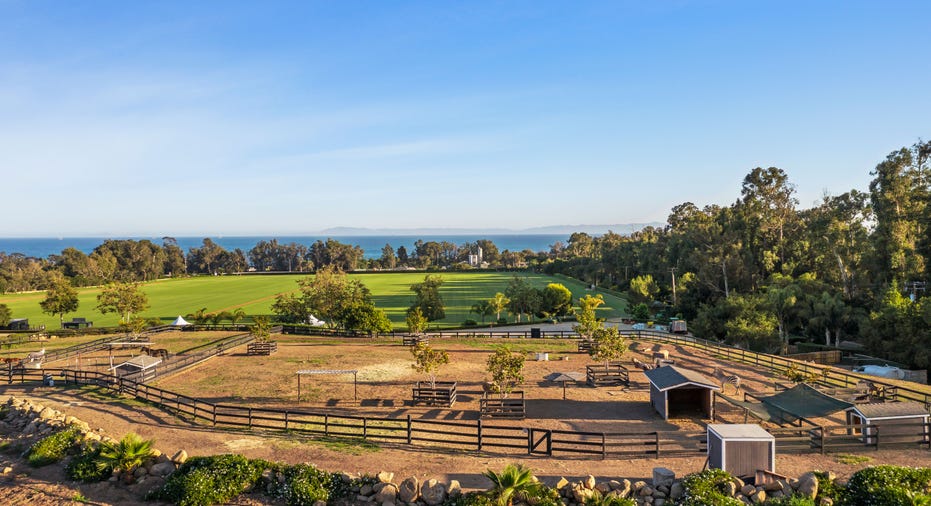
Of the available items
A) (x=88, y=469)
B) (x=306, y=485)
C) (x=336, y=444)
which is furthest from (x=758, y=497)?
(x=88, y=469)

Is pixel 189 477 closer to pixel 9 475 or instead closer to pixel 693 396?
pixel 9 475

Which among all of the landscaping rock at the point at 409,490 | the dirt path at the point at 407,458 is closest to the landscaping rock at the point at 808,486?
the dirt path at the point at 407,458

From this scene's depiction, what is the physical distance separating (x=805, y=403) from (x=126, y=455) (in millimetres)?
22447

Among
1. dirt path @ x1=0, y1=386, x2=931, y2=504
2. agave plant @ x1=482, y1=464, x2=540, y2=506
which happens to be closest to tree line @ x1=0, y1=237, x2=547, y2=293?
dirt path @ x1=0, y1=386, x2=931, y2=504

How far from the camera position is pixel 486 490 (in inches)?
530

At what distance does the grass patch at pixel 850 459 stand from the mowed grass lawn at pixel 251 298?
46712 millimetres

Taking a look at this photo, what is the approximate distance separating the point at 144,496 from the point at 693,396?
66.8 ft

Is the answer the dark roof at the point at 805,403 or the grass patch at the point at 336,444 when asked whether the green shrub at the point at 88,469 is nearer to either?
the grass patch at the point at 336,444

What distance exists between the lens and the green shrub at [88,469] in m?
15.2

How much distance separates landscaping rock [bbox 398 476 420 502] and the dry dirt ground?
1461 millimetres

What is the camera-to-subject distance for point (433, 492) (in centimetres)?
1326

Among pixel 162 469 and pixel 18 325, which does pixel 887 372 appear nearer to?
pixel 162 469

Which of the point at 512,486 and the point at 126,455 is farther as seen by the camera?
the point at 126,455

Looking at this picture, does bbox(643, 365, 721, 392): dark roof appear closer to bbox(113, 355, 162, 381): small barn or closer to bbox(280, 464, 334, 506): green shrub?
bbox(280, 464, 334, 506): green shrub
